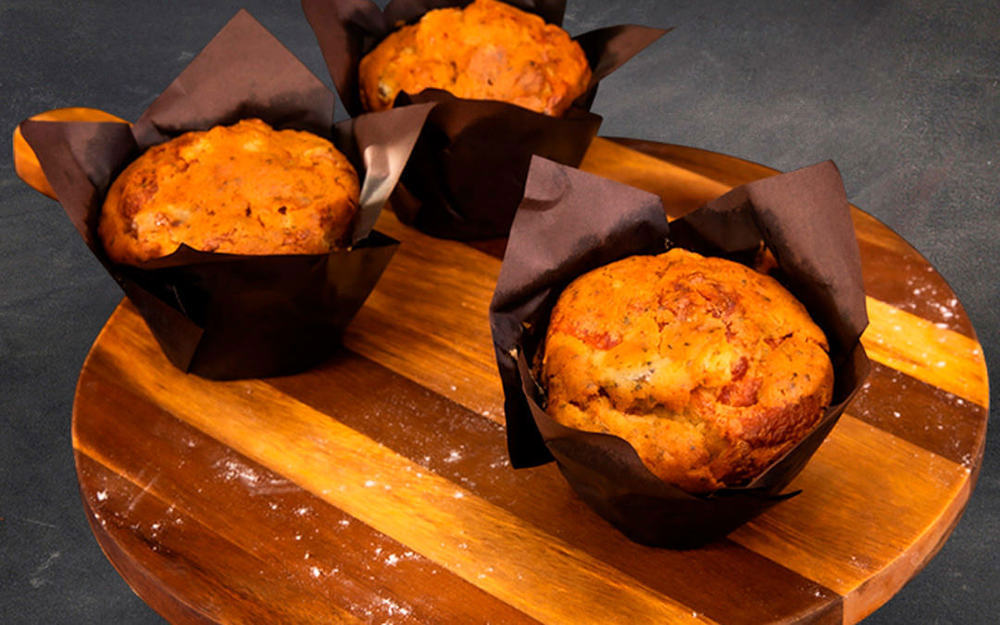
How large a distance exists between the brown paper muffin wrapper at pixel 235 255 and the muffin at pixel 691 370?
0.42 metres

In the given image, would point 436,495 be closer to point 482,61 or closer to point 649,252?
point 649,252

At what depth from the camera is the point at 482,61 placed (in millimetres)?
2338

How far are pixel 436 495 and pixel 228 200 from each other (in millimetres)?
630

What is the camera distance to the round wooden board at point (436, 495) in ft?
5.54

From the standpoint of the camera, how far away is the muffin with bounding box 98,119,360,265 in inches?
77.3

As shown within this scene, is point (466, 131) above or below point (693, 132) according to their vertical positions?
above

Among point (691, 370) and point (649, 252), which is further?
point (649, 252)

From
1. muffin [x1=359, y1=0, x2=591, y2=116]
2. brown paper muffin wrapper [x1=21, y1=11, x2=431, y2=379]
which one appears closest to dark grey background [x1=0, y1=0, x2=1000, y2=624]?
brown paper muffin wrapper [x1=21, y1=11, x2=431, y2=379]

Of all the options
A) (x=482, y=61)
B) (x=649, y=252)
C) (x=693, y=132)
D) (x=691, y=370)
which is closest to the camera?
(x=691, y=370)

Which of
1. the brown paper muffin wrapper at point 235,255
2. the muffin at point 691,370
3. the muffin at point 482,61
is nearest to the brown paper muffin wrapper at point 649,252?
the muffin at point 691,370

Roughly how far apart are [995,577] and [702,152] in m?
1.24

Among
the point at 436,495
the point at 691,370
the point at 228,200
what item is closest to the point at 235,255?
the point at 228,200

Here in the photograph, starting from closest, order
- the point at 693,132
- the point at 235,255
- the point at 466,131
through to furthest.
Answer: the point at 235,255 → the point at 466,131 → the point at 693,132

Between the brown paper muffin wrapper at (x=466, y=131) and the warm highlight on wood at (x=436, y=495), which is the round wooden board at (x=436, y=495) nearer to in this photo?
the warm highlight on wood at (x=436, y=495)
